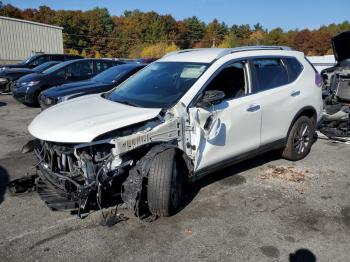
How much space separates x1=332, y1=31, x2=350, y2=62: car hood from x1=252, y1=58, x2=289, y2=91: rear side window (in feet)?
12.8

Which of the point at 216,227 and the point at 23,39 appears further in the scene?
the point at 23,39

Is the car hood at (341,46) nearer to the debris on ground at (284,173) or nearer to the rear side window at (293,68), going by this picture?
the rear side window at (293,68)

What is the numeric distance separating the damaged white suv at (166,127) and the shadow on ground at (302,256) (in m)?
1.33

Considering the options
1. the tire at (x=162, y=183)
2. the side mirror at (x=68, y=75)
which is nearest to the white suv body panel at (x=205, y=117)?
the tire at (x=162, y=183)

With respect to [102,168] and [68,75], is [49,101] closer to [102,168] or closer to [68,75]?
[68,75]

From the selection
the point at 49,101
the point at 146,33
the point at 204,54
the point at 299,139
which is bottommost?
the point at 299,139

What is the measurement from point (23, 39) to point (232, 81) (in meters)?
29.6

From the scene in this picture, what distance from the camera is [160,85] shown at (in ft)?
15.0

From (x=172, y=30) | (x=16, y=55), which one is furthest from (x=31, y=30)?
(x=172, y=30)

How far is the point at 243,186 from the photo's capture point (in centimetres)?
486

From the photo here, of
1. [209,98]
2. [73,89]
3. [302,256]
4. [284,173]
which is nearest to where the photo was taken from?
[302,256]

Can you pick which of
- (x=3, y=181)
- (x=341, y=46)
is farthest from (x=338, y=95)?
(x=3, y=181)

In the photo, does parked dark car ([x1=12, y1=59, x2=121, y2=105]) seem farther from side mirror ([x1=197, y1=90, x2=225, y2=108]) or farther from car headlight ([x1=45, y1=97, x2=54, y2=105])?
side mirror ([x1=197, y1=90, x2=225, y2=108])

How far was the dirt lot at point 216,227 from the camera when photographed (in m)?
3.28
